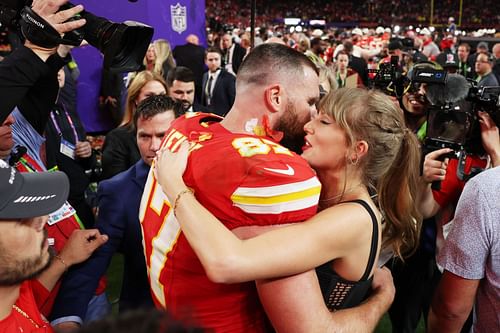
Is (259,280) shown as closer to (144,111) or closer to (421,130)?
(144,111)

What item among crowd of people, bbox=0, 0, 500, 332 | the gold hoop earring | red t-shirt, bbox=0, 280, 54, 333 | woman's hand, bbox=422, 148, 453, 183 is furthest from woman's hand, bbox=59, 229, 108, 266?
woman's hand, bbox=422, 148, 453, 183

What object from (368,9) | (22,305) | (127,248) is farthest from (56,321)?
(368,9)

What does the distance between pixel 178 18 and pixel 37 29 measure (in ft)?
18.1

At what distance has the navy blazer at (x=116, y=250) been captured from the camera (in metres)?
1.89

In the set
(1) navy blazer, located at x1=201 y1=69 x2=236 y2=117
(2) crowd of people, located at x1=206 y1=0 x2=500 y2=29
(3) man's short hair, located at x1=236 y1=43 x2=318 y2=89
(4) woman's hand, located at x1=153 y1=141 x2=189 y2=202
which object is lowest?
(2) crowd of people, located at x1=206 y1=0 x2=500 y2=29

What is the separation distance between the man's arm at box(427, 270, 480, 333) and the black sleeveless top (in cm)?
37

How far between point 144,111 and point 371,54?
324 inches

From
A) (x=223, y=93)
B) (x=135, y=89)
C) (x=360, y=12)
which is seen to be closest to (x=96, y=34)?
(x=135, y=89)

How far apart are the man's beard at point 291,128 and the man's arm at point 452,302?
0.66 metres

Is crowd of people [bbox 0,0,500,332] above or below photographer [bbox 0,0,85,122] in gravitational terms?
below

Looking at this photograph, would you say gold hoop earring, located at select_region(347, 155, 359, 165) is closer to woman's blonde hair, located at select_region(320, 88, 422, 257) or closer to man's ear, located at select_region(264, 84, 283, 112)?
woman's blonde hair, located at select_region(320, 88, 422, 257)

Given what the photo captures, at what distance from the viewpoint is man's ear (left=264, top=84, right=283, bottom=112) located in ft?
5.38

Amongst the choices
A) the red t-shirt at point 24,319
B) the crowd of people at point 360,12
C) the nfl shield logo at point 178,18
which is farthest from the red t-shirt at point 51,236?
the crowd of people at point 360,12

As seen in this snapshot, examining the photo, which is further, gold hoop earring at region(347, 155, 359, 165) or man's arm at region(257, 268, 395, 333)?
gold hoop earring at region(347, 155, 359, 165)
